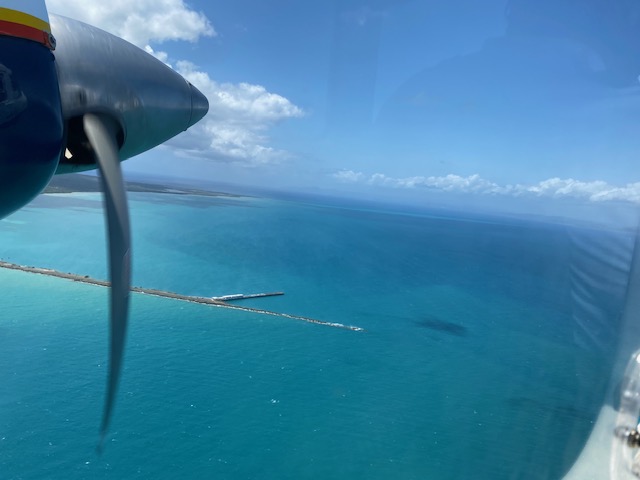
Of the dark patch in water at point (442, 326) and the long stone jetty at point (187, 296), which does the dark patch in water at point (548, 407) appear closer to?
the dark patch in water at point (442, 326)

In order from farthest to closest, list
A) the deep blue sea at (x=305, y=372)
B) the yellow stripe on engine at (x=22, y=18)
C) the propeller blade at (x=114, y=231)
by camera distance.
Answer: the deep blue sea at (x=305, y=372) < the propeller blade at (x=114, y=231) < the yellow stripe on engine at (x=22, y=18)

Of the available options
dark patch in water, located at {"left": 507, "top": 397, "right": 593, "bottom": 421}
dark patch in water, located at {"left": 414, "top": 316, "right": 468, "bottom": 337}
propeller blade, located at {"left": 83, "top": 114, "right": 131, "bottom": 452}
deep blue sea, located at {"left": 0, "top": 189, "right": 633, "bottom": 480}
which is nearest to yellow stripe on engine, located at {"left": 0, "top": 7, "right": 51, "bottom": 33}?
propeller blade, located at {"left": 83, "top": 114, "right": 131, "bottom": 452}

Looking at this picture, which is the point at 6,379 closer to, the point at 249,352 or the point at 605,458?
the point at 249,352

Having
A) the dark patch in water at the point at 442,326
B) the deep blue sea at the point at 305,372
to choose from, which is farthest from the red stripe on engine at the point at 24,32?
the dark patch in water at the point at 442,326

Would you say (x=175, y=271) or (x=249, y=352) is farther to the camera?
(x=175, y=271)

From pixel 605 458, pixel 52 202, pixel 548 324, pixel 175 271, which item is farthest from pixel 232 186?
pixel 605 458

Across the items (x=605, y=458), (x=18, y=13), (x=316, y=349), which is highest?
(x=18, y=13)

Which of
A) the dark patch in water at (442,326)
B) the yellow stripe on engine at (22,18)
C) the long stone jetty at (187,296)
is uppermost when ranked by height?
the yellow stripe on engine at (22,18)

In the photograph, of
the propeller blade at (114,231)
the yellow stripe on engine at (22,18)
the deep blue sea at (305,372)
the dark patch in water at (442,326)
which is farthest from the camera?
the dark patch in water at (442,326)
